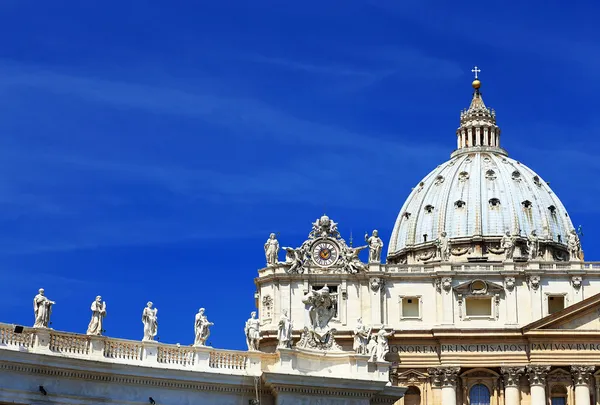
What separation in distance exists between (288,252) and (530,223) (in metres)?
54.4

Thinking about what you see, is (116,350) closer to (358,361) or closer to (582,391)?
(358,361)

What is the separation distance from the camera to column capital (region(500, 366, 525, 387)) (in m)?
116

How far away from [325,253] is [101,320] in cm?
5971

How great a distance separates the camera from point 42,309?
58.0 m

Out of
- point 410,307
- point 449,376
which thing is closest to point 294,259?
point 410,307

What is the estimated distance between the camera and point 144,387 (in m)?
59.9

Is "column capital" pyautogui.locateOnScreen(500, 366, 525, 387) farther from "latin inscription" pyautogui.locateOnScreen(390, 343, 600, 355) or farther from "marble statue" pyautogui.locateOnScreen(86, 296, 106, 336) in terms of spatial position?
"marble statue" pyautogui.locateOnScreen(86, 296, 106, 336)

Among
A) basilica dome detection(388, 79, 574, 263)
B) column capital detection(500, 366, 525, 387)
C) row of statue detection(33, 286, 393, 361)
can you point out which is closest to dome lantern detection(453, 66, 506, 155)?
basilica dome detection(388, 79, 574, 263)

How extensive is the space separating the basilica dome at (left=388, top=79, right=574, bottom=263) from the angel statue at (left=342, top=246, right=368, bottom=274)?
1579 inches

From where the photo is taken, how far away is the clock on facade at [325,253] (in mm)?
118562

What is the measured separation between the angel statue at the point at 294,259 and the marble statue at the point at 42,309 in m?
59.5

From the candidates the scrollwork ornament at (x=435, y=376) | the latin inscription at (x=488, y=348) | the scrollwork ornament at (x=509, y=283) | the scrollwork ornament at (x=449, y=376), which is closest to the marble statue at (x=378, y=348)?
the latin inscription at (x=488, y=348)

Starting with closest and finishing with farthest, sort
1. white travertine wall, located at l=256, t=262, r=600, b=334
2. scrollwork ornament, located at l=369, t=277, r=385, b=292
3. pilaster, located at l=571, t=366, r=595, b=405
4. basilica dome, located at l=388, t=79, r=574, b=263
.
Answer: pilaster, located at l=571, t=366, r=595, b=405
white travertine wall, located at l=256, t=262, r=600, b=334
scrollwork ornament, located at l=369, t=277, r=385, b=292
basilica dome, located at l=388, t=79, r=574, b=263

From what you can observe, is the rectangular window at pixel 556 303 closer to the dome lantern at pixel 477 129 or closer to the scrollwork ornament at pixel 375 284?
the scrollwork ornament at pixel 375 284
